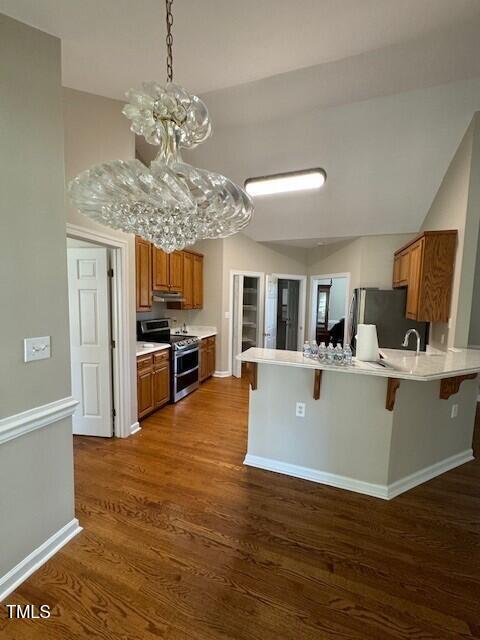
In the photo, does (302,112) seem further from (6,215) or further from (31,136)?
(6,215)

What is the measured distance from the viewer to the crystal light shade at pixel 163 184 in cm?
121

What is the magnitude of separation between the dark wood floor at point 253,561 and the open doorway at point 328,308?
3.48m

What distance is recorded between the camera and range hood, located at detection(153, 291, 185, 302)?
450 centimetres

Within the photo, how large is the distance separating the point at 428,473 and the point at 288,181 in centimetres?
324

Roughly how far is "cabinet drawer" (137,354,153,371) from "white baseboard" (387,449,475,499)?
2.67 metres

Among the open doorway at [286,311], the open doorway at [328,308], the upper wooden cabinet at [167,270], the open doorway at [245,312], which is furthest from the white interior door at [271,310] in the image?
the upper wooden cabinet at [167,270]

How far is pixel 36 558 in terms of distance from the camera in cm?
164

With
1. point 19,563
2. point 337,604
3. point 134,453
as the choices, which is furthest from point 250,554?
point 134,453

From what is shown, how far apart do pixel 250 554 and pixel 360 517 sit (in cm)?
84

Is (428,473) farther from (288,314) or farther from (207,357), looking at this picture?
(288,314)

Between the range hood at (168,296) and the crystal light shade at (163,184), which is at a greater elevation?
the crystal light shade at (163,184)

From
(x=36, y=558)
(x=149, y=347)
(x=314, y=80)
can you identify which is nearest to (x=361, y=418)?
(x=36, y=558)

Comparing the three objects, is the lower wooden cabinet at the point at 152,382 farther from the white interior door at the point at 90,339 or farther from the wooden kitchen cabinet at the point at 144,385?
the white interior door at the point at 90,339

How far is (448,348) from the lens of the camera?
3.17 m
